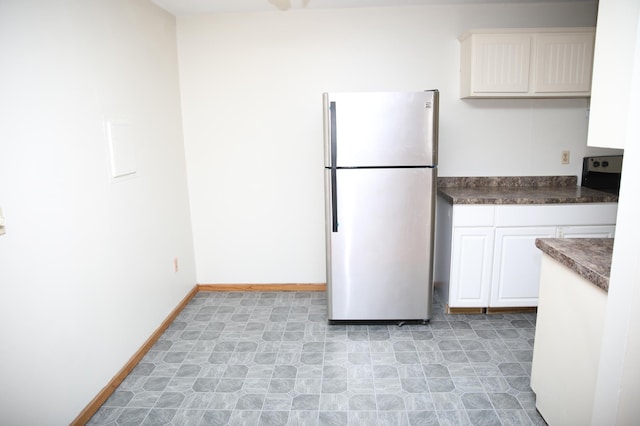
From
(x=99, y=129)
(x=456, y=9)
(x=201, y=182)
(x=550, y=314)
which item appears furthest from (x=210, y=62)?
(x=550, y=314)

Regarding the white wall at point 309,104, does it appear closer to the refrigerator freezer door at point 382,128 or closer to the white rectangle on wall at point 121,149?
the refrigerator freezer door at point 382,128

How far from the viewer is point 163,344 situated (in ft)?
9.02

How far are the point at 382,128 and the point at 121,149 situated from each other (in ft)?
5.14

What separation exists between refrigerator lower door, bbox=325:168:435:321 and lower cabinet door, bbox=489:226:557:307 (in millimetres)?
515

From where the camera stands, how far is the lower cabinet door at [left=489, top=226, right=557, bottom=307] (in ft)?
9.46

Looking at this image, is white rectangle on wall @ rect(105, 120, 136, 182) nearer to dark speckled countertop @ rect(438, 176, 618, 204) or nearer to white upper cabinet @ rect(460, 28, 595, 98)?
dark speckled countertop @ rect(438, 176, 618, 204)

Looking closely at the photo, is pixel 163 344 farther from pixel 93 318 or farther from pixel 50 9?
pixel 50 9

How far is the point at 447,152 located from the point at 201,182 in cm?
202

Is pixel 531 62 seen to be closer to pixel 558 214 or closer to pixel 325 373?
pixel 558 214

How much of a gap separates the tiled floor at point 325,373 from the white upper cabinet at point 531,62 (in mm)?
1649

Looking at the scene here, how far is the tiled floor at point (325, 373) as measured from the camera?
2.05m

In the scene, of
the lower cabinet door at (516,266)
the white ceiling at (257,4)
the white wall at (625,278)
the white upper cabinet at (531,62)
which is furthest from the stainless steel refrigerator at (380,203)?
the white wall at (625,278)

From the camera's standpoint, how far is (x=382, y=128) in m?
2.64

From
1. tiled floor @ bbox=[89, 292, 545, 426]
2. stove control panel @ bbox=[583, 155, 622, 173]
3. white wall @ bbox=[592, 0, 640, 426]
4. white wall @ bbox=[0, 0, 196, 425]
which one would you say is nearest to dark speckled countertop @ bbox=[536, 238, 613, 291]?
white wall @ bbox=[592, 0, 640, 426]
